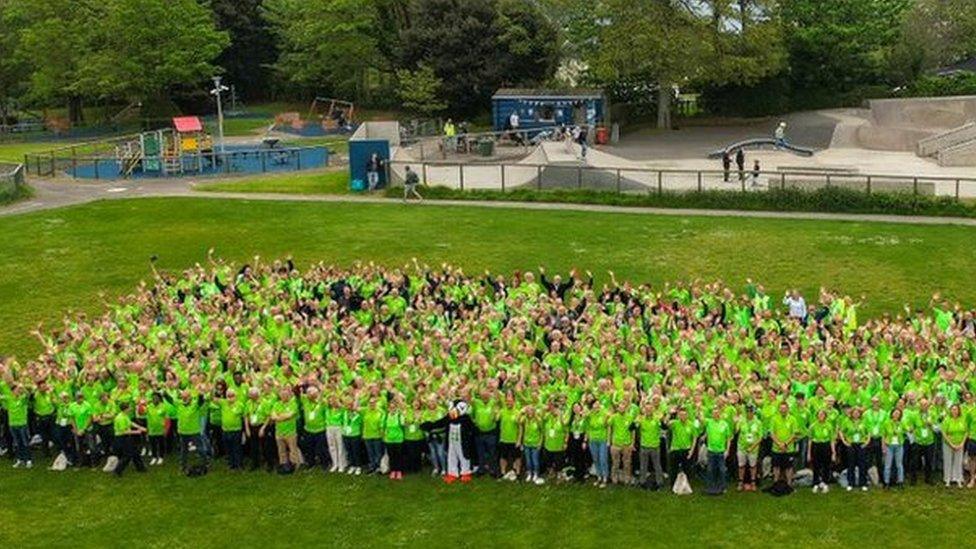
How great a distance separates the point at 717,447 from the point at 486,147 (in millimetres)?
35535

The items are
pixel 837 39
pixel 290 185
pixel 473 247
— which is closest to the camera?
pixel 473 247

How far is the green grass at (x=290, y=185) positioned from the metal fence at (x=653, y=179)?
3.42 m

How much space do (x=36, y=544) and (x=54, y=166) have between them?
38.1 m

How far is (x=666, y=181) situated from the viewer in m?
39.6

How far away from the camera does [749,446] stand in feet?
57.4

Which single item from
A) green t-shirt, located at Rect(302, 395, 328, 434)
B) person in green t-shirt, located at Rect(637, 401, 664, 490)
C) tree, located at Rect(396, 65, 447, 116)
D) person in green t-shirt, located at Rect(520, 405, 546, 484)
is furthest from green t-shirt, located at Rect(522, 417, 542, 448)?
tree, located at Rect(396, 65, 447, 116)

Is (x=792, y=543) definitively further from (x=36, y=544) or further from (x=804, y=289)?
(x=804, y=289)

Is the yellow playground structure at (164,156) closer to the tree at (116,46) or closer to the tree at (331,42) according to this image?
the tree at (116,46)

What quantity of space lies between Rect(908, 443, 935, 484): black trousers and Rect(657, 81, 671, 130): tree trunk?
4474cm

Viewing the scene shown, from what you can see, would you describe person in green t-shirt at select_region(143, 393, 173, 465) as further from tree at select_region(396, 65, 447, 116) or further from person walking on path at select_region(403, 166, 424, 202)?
tree at select_region(396, 65, 447, 116)

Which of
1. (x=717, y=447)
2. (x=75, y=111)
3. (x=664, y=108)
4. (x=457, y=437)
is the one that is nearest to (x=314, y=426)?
(x=457, y=437)

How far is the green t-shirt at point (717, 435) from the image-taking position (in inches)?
679

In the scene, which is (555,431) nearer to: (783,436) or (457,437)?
(457,437)

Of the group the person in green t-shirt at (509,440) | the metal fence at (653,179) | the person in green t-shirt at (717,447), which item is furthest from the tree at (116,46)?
the person in green t-shirt at (717,447)
